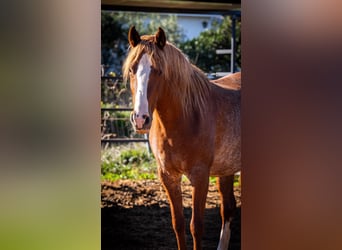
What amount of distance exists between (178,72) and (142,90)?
306mm

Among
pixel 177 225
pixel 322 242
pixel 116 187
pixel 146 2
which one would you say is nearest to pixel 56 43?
pixel 146 2

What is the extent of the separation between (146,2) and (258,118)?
1.11m

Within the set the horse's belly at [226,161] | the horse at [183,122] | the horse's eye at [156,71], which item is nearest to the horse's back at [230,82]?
the horse at [183,122]

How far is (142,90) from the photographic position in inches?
128

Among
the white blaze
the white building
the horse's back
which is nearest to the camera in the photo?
the white blaze

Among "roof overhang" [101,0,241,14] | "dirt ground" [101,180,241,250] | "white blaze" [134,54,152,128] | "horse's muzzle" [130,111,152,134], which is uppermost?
"roof overhang" [101,0,241,14]

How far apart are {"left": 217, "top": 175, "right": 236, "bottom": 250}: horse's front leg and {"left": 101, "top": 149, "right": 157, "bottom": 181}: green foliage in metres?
0.47

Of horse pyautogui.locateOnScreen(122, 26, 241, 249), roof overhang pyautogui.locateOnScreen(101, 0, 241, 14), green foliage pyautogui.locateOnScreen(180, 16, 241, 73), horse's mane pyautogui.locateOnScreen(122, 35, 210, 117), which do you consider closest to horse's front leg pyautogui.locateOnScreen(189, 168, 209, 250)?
horse pyautogui.locateOnScreen(122, 26, 241, 249)

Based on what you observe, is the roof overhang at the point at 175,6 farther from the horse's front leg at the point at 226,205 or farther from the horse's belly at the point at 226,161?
the horse's front leg at the point at 226,205

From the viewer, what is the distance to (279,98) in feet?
12.2

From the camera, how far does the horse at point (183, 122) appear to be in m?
3.29

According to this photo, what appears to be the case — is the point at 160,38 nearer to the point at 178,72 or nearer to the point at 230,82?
the point at 178,72

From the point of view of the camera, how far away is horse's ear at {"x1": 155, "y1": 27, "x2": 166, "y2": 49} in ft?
10.8

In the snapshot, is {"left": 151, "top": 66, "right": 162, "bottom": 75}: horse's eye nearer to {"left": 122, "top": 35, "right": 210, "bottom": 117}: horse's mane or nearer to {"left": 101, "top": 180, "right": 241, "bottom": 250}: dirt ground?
{"left": 122, "top": 35, "right": 210, "bottom": 117}: horse's mane
